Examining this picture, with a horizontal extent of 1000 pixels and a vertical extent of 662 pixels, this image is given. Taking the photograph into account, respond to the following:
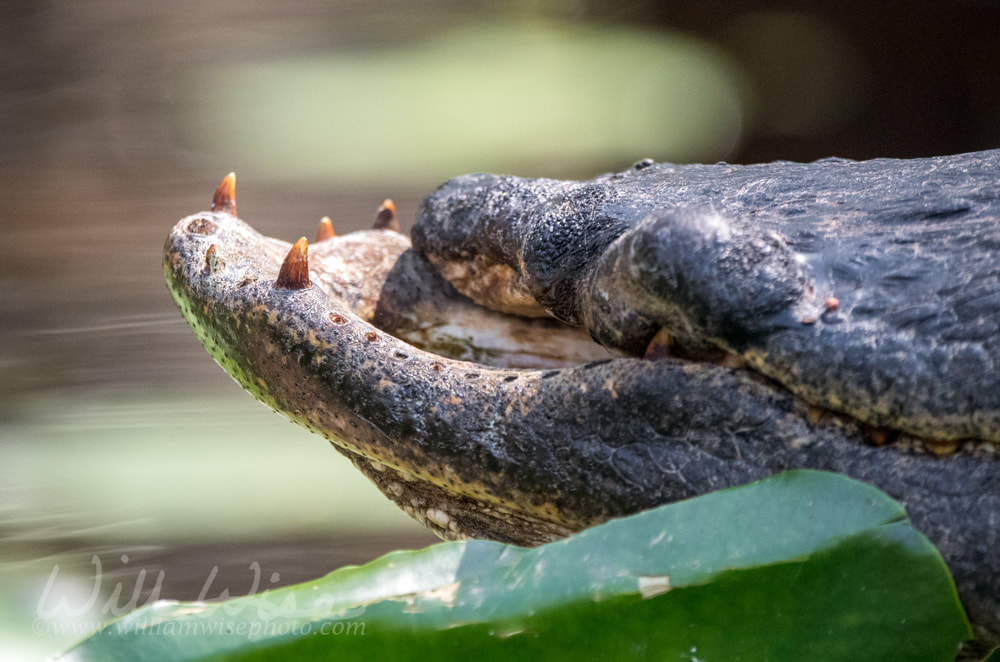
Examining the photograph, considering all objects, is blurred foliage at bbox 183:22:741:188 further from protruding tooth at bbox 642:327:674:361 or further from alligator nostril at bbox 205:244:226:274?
protruding tooth at bbox 642:327:674:361

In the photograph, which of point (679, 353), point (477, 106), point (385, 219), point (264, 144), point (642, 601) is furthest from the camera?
point (477, 106)

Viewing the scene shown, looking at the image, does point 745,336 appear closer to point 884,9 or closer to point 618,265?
point 618,265

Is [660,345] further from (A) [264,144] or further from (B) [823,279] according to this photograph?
(A) [264,144]

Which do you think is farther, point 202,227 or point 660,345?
point 202,227

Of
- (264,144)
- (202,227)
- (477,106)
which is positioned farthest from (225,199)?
(477,106)

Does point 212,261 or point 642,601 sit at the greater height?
point 212,261

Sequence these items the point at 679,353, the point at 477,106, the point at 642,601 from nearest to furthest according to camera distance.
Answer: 1. the point at 642,601
2. the point at 679,353
3. the point at 477,106

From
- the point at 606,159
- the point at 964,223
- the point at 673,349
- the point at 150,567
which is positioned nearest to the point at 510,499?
the point at 673,349
